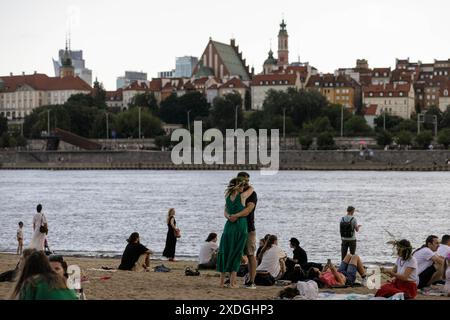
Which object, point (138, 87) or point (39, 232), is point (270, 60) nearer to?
point (138, 87)

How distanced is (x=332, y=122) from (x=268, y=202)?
63.3m

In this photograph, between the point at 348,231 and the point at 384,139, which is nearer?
the point at 348,231

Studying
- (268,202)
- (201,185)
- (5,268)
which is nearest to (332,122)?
(201,185)

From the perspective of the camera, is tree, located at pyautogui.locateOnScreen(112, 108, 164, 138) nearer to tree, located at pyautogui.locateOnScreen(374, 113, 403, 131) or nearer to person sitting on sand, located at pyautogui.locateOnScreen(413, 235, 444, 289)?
tree, located at pyautogui.locateOnScreen(374, 113, 403, 131)

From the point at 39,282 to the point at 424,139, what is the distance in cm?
9687

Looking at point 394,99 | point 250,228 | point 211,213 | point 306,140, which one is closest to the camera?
point 250,228

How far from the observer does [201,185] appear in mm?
77438

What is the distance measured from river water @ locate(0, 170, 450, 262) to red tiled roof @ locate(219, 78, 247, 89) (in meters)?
73.3

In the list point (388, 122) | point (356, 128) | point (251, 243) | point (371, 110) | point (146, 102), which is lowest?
point (251, 243)

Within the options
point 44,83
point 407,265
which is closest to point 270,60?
point 44,83

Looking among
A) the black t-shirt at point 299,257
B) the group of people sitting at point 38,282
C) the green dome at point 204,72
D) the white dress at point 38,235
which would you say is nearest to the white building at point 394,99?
the green dome at point 204,72

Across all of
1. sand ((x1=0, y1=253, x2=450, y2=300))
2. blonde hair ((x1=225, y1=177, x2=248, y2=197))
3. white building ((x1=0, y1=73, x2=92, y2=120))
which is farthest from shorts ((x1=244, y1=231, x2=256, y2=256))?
white building ((x1=0, y1=73, x2=92, y2=120))

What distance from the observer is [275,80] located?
5925 inches
